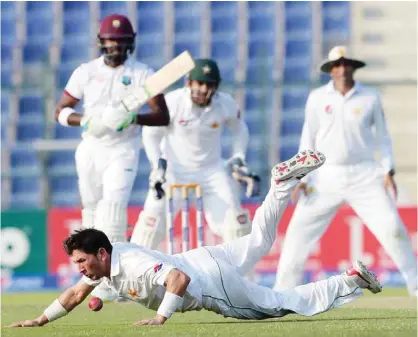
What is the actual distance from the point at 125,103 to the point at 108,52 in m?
0.48

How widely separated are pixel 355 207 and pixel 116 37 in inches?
82.2

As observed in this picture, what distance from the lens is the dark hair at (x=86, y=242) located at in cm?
650

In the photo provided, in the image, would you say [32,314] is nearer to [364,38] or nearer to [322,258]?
[322,258]

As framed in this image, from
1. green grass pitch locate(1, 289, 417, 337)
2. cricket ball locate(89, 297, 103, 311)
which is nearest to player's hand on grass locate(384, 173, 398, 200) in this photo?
green grass pitch locate(1, 289, 417, 337)

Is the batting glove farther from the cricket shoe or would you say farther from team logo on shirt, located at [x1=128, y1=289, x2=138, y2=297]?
team logo on shirt, located at [x1=128, y1=289, x2=138, y2=297]

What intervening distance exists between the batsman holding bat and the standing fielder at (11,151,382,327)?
6.26 ft

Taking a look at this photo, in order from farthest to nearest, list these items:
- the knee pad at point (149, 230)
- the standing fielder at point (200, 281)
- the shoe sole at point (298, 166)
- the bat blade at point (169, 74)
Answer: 1. the knee pad at point (149, 230)
2. the bat blade at point (169, 74)
3. the shoe sole at point (298, 166)
4. the standing fielder at point (200, 281)

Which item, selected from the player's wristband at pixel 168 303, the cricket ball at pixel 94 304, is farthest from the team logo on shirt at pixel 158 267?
the cricket ball at pixel 94 304

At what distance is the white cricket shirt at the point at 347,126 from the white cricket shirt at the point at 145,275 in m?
2.83

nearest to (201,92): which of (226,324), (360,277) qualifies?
(360,277)

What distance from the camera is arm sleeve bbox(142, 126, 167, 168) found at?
384 inches

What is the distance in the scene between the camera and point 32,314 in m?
8.38

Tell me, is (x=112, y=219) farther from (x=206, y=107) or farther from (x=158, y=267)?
(x=158, y=267)

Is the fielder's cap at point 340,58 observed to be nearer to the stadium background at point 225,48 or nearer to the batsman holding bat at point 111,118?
the batsman holding bat at point 111,118
